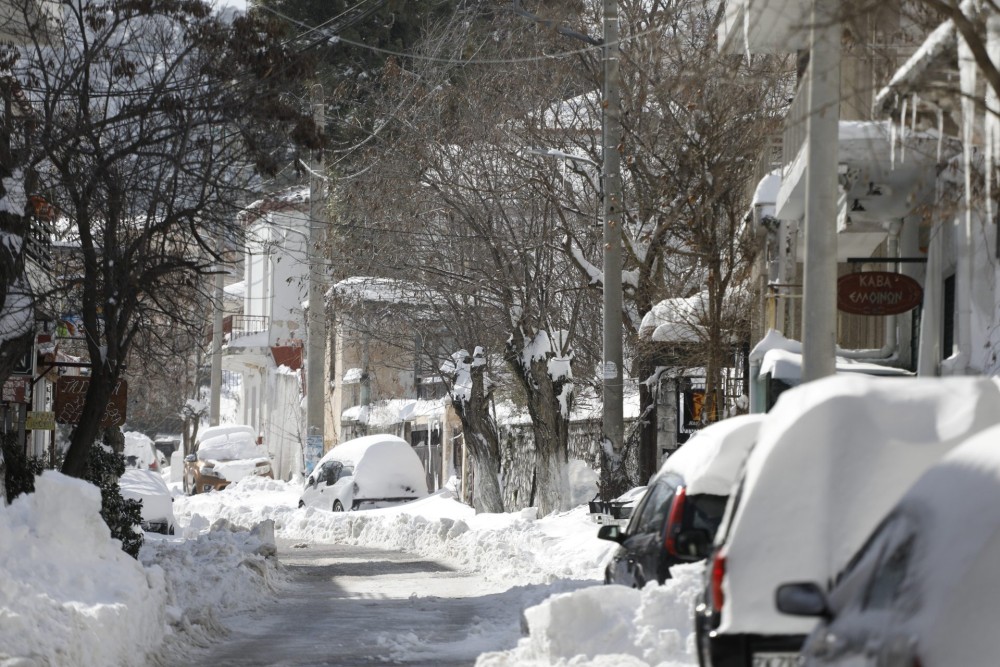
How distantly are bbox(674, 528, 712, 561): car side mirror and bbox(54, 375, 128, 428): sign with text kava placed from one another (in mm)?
15807


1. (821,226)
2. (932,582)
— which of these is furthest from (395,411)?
(932,582)

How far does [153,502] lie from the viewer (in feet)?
95.2

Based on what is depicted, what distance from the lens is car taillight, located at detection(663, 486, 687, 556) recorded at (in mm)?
11211

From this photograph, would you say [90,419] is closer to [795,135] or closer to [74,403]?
[74,403]

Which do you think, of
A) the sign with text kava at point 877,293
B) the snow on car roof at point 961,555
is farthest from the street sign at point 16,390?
the snow on car roof at point 961,555

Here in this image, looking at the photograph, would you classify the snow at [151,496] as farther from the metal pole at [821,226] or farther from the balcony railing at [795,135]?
the metal pole at [821,226]

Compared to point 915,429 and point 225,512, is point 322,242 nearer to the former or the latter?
point 225,512

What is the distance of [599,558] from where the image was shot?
20531mm

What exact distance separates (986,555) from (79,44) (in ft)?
60.5

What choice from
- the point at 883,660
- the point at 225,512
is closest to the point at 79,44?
the point at 883,660

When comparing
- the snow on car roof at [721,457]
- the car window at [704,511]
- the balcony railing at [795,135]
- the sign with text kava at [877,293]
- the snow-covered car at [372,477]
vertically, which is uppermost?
the balcony railing at [795,135]

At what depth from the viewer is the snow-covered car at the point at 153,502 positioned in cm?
2858

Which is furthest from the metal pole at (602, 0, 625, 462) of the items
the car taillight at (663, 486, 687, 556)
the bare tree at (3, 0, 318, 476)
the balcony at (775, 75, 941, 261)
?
the car taillight at (663, 486, 687, 556)

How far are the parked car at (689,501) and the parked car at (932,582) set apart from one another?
5.46m
